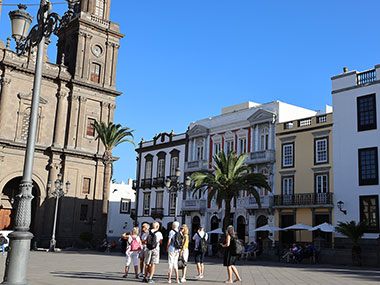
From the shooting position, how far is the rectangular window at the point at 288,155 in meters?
39.8

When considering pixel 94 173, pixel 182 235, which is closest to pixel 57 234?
pixel 94 173

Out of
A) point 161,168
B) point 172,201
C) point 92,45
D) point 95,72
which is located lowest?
point 172,201

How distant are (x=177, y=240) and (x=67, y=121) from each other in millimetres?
32055

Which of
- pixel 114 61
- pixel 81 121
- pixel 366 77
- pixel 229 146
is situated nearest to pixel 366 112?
pixel 366 77

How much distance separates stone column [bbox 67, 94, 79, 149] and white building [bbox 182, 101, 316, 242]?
12.2 metres

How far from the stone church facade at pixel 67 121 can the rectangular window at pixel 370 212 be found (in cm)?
2233

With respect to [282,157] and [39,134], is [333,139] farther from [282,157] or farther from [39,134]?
[39,134]

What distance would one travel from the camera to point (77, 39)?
148 ft

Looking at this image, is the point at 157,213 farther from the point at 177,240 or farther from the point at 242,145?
the point at 177,240

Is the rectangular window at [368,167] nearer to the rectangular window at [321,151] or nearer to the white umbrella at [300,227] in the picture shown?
the rectangular window at [321,151]

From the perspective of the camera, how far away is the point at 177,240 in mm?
14195

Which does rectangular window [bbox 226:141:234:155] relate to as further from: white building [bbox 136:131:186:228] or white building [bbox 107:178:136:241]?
white building [bbox 107:178:136:241]

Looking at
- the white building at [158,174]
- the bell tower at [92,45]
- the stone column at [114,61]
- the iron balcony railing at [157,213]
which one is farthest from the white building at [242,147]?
the bell tower at [92,45]

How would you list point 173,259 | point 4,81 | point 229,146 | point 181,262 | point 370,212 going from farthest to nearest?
point 229,146
point 4,81
point 370,212
point 181,262
point 173,259
